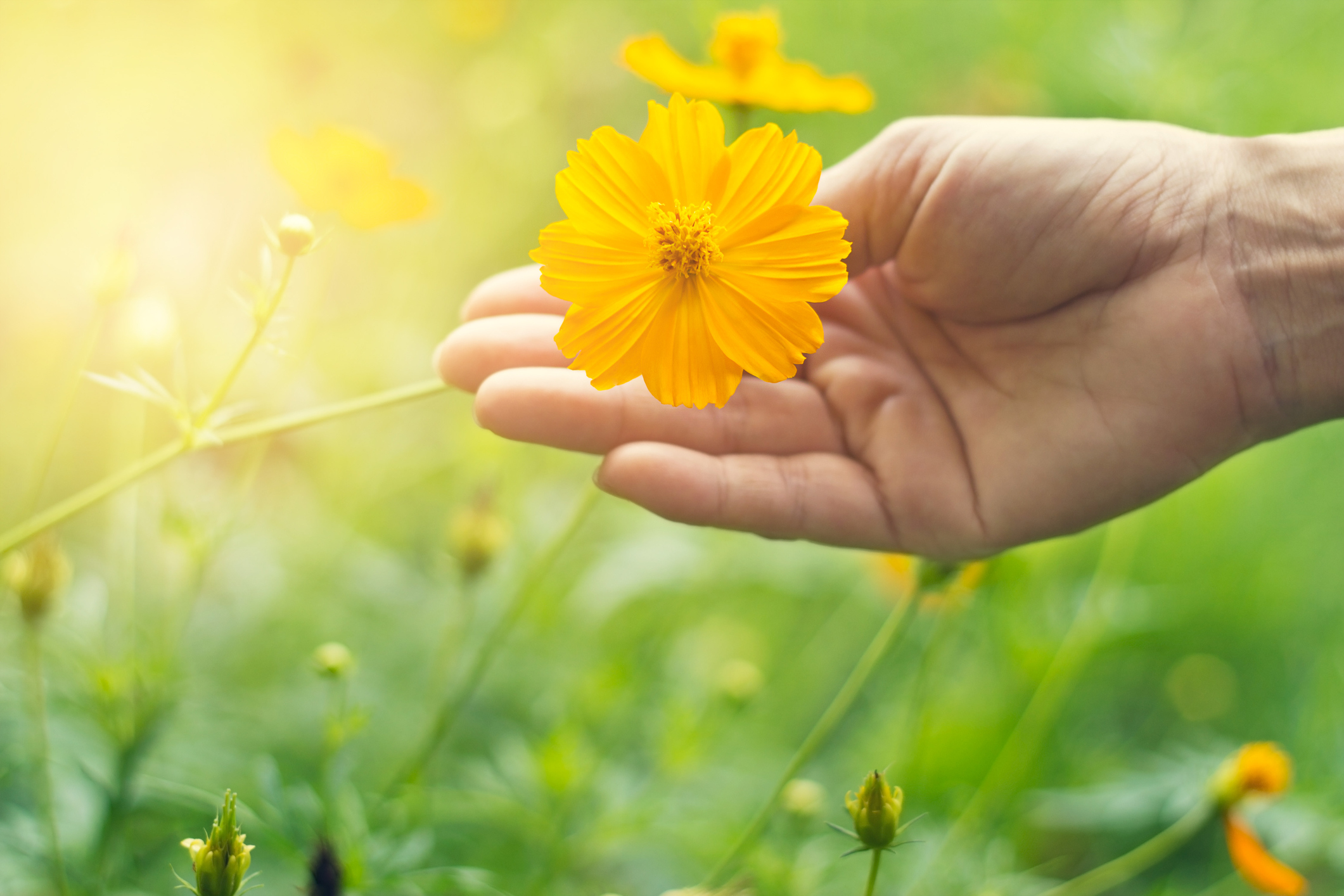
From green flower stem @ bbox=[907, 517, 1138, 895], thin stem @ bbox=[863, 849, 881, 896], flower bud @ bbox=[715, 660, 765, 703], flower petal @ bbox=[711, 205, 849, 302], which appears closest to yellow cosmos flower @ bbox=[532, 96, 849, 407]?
flower petal @ bbox=[711, 205, 849, 302]

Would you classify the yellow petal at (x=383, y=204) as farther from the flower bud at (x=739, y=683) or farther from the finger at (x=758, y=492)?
the flower bud at (x=739, y=683)

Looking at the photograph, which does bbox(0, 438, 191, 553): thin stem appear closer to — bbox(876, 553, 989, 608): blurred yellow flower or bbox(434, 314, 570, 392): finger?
bbox(434, 314, 570, 392): finger

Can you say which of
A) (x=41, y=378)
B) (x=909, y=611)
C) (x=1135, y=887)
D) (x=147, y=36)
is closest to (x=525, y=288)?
(x=909, y=611)

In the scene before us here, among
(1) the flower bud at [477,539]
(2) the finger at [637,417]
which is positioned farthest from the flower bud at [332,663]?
(2) the finger at [637,417]

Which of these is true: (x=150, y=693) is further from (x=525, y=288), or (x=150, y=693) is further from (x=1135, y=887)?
(x=1135, y=887)

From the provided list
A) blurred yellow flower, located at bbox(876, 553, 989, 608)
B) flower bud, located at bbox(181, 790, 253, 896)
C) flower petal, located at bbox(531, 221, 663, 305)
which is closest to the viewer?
flower bud, located at bbox(181, 790, 253, 896)

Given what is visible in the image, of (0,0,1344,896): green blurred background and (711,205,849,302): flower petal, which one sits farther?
(0,0,1344,896): green blurred background
